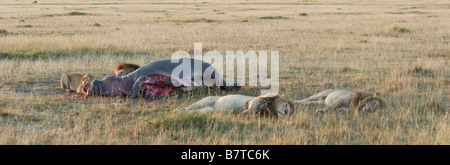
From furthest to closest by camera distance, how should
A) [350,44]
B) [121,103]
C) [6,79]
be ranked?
[350,44]
[6,79]
[121,103]

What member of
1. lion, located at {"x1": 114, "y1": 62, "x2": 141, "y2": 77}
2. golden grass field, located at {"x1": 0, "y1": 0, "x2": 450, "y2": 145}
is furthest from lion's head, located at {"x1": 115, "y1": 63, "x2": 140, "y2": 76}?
golden grass field, located at {"x1": 0, "y1": 0, "x2": 450, "y2": 145}

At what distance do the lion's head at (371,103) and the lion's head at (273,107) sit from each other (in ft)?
3.29

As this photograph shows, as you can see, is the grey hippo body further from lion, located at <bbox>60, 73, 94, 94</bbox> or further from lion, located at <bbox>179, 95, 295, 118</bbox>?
lion, located at <bbox>179, 95, 295, 118</bbox>

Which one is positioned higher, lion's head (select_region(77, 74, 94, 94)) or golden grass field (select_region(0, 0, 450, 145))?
lion's head (select_region(77, 74, 94, 94))

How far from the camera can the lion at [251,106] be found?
620cm

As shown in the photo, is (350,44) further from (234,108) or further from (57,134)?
(57,134)

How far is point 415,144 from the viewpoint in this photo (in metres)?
5.27

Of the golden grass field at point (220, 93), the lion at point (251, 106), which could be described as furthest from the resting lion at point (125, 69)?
the lion at point (251, 106)

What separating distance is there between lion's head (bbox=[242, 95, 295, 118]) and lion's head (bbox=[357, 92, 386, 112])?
3.29 ft

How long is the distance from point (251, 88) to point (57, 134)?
3750mm

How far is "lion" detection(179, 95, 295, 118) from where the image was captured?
244 inches

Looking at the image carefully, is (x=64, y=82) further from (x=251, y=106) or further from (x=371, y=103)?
(x=371, y=103)
